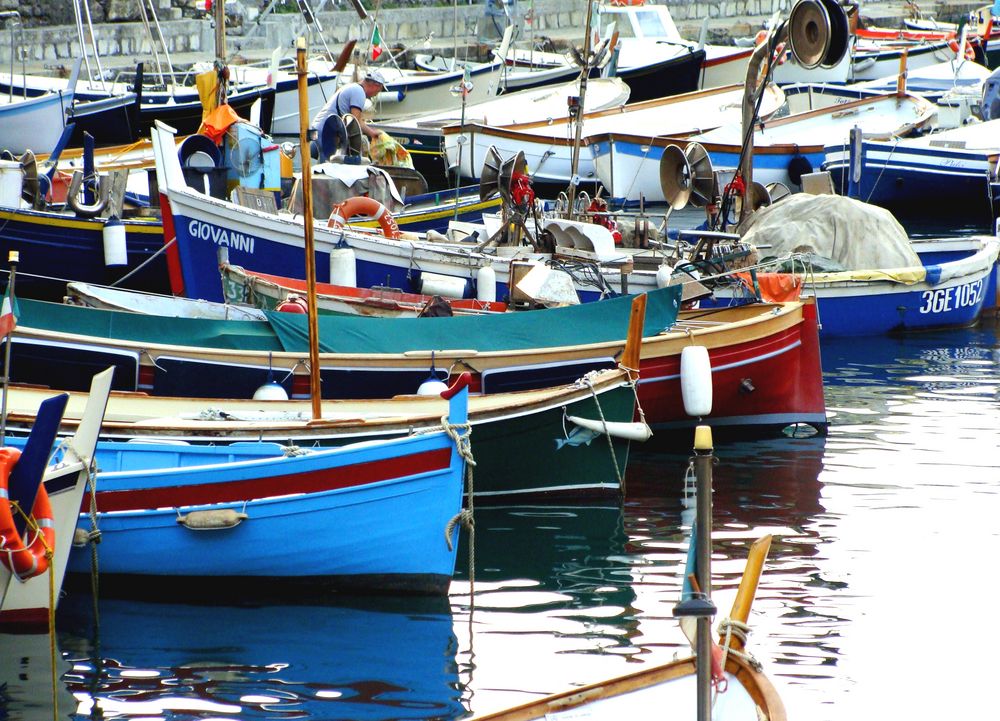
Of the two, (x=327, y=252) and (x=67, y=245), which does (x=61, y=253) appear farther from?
(x=327, y=252)

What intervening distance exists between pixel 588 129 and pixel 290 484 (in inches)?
772

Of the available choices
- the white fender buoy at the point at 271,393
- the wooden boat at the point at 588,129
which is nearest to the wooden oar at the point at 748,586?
the white fender buoy at the point at 271,393

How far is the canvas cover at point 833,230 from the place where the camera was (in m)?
15.5

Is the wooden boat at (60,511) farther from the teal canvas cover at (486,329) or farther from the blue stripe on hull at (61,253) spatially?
the blue stripe on hull at (61,253)

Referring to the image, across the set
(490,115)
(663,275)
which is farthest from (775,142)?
(663,275)

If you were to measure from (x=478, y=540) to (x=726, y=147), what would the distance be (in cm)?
1542

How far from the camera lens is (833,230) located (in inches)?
620

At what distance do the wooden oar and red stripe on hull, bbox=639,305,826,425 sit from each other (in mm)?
5737

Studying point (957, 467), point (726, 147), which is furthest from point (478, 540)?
point (726, 147)

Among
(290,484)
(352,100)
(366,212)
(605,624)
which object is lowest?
(605,624)

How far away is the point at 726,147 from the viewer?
76.5ft

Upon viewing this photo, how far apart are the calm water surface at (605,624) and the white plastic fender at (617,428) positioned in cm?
55

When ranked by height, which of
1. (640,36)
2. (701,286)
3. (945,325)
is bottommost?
(945,325)

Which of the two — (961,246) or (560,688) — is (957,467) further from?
(961,246)
